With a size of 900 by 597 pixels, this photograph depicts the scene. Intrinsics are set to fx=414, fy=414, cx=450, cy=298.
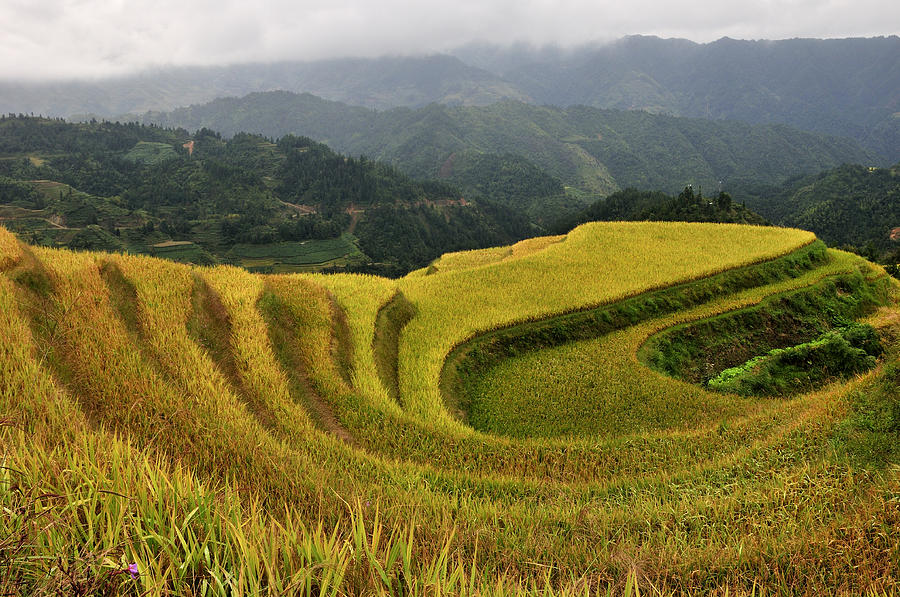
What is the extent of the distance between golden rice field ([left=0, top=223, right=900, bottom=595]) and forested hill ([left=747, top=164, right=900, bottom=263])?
70.4 meters

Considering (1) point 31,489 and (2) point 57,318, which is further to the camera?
(2) point 57,318

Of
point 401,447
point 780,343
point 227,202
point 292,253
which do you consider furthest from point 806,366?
point 227,202

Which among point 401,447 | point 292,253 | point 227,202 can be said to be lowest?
point 292,253

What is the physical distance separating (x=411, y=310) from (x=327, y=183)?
455 ft

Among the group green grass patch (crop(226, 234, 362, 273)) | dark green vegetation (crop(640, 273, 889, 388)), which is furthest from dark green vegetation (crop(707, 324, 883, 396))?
green grass patch (crop(226, 234, 362, 273))

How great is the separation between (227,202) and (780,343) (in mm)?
139530

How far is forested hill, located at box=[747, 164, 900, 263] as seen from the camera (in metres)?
79.6

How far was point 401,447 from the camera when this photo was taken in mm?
6844

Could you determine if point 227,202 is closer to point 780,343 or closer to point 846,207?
point 780,343

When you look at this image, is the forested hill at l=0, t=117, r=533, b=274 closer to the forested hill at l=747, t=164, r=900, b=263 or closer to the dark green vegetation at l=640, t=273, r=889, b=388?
the forested hill at l=747, t=164, r=900, b=263

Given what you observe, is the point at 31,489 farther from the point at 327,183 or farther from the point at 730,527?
the point at 327,183

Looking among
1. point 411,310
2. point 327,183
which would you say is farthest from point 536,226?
point 411,310

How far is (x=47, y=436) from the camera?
3.05 meters

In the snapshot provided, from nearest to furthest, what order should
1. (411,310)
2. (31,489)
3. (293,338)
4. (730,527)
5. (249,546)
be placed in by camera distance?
(249,546) < (31,489) < (730,527) < (293,338) < (411,310)
